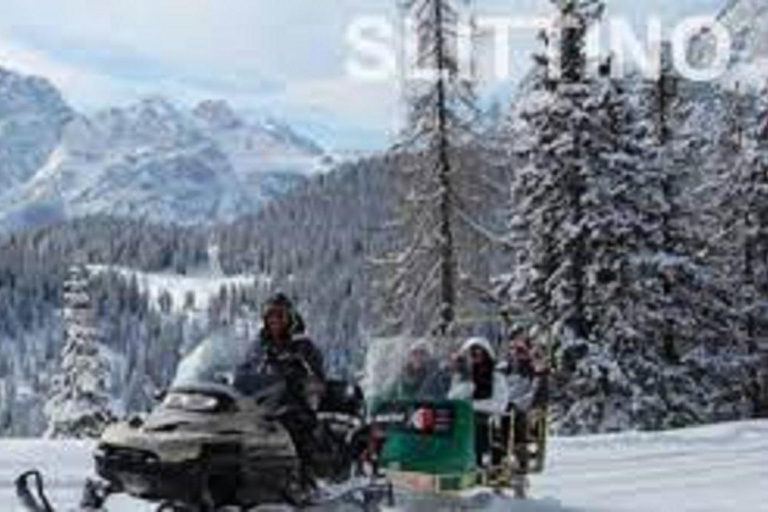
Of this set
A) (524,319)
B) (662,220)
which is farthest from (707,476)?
(662,220)

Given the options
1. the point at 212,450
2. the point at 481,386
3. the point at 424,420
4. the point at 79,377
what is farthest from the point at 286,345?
the point at 79,377

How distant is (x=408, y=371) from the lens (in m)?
15.8

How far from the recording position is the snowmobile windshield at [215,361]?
1230cm

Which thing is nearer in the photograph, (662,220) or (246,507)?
(246,507)

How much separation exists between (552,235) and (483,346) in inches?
650

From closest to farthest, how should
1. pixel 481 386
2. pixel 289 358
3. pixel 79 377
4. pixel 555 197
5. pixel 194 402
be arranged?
1. pixel 194 402
2. pixel 289 358
3. pixel 481 386
4. pixel 555 197
5. pixel 79 377

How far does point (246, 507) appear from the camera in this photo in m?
12.6

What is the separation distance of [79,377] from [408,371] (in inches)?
1209

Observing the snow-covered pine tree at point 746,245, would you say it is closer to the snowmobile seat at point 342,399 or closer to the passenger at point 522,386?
the passenger at point 522,386

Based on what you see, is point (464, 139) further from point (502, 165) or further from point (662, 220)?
point (662, 220)

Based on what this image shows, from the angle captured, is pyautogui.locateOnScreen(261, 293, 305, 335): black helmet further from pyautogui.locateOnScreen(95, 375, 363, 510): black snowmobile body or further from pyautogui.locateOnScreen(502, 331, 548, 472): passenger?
pyautogui.locateOnScreen(502, 331, 548, 472): passenger

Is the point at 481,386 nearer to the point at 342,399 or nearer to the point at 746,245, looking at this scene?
the point at 342,399

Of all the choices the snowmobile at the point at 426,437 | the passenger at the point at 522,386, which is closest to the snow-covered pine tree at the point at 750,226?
the passenger at the point at 522,386

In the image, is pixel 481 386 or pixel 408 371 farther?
pixel 481 386
